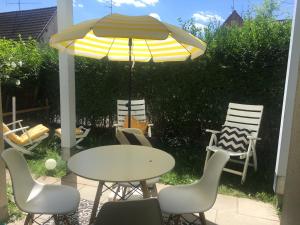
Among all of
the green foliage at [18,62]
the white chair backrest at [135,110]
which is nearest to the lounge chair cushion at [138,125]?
the white chair backrest at [135,110]

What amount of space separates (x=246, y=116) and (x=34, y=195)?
341 centimetres

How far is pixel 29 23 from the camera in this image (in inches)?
625

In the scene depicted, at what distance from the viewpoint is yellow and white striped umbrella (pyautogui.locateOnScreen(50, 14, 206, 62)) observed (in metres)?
2.31

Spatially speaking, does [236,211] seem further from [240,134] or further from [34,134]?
[34,134]

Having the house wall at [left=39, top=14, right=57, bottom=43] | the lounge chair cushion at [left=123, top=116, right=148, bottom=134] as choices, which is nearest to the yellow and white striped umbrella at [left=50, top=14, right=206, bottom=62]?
the lounge chair cushion at [left=123, top=116, right=148, bottom=134]

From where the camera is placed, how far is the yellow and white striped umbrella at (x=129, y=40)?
2.31 m

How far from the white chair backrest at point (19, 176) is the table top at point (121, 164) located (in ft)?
1.33

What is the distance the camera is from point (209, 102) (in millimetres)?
5406

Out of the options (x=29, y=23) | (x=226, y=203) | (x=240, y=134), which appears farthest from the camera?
(x=29, y=23)

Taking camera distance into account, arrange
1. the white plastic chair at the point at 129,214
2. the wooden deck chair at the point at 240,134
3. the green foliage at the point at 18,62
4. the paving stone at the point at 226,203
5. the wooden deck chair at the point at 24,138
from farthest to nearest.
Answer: the green foliage at the point at 18,62 < the wooden deck chair at the point at 24,138 < the wooden deck chair at the point at 240,134 < the paving stone at the point at 226,203 < the white plastic chair at the point at 129,214

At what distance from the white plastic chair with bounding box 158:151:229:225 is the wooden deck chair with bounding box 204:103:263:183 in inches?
66.1

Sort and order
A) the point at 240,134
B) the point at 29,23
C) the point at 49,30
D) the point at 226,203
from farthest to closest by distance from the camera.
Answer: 1. the point at 49,30
2. the point at 29,23
3. the point at 240,134
4. the point at 226,203

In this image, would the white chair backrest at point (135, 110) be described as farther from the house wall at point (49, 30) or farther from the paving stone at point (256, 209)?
the house wall at point (49, 30)

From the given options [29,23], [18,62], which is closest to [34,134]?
[18,62]
